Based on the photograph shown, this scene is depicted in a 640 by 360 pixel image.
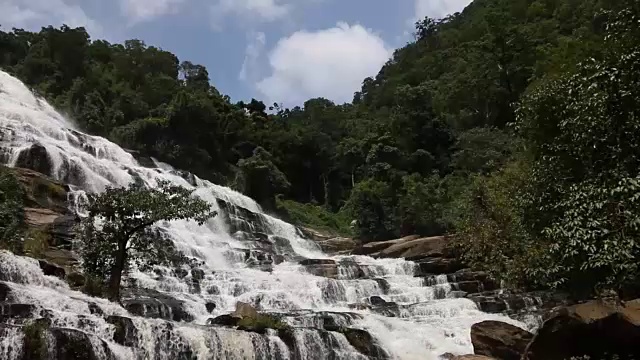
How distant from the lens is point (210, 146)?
148ft

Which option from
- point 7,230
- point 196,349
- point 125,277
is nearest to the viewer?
point 196,349

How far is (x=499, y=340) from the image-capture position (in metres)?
14.9

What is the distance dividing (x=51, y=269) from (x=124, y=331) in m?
4.05

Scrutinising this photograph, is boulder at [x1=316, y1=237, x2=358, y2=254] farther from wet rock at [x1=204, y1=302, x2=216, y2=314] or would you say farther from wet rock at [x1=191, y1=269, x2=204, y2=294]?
wet rock at [x1=204, y1=302, x2=216, y2=314]

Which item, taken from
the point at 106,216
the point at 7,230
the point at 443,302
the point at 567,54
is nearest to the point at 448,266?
the point at 443,302

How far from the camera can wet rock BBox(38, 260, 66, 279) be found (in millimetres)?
15258

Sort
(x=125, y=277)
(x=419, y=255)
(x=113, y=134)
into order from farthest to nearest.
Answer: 1. (x=113, y=134)
2. (x=419, y=255)
3. (x=125, y=277)

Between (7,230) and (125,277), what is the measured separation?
3631 millimetres

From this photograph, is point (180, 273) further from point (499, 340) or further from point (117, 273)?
point (499, 340)

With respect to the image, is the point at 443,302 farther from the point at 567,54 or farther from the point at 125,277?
the point at 567,54

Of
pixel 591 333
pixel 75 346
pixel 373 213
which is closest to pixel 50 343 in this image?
pixel 75 346

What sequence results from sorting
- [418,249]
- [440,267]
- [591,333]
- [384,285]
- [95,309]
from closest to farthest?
[591,333]
[95,309]
[384,285]
[440,267]
[418,249]

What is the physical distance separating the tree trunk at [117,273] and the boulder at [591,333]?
9.82 metres

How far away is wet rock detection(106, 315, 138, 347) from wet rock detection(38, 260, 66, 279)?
350 centimetres
